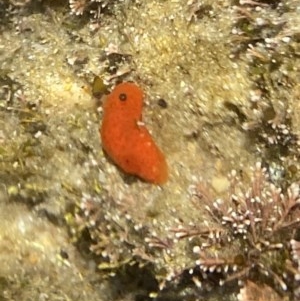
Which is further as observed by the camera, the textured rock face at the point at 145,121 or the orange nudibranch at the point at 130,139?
the orange nudibranch at the point at 130,139

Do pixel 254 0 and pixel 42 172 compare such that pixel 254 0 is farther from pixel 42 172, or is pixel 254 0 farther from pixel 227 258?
pixel 42 172

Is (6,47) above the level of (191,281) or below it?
above

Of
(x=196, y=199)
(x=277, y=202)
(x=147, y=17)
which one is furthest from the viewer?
(x=147, y=17)

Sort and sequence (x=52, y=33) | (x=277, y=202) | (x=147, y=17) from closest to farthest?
(x=277, y=202) → (x=147, y=17) → (x=52, y=33)

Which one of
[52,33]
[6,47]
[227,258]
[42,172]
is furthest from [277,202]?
[6,47]

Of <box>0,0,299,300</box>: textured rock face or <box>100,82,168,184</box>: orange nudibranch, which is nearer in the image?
<box>0,0,299,300</box>: textured rock face

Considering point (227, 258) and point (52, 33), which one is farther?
point (52, 33)

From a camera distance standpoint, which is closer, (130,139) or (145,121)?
(130,139)

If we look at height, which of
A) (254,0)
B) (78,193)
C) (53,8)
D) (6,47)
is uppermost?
(254,0)
